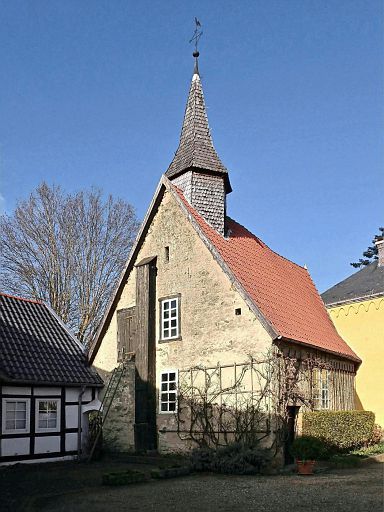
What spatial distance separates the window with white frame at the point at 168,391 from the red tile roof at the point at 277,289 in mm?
3764

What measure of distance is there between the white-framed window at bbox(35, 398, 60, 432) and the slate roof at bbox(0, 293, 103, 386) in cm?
67

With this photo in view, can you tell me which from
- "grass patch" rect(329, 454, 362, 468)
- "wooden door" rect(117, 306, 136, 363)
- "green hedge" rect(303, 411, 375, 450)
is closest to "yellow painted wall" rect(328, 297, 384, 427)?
"green hedge" rect(303, 411, 375, 450)

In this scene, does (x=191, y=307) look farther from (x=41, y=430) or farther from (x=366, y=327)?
(x=366, y=327)

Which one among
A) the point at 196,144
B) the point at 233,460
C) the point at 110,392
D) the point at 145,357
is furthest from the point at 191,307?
the point at 196,144

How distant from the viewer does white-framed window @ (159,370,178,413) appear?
18.3m

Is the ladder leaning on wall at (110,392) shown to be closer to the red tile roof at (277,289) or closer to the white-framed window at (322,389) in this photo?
the red tile roof at (277,289)

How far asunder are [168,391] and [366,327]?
8.08 meters

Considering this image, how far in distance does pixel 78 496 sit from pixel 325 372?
910 centimetres

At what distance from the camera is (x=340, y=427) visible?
1684 cm

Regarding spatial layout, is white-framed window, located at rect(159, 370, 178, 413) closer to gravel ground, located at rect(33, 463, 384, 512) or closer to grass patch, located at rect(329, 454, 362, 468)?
gravel ground, located at rect(33, 463, 384, 512)

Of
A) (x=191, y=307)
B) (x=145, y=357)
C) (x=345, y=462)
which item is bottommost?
(x=345, y=462)

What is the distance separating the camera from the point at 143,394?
744 inches

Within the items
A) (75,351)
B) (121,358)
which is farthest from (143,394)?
(75,351)

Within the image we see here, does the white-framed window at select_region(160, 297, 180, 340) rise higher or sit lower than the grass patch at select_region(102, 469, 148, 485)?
higher
